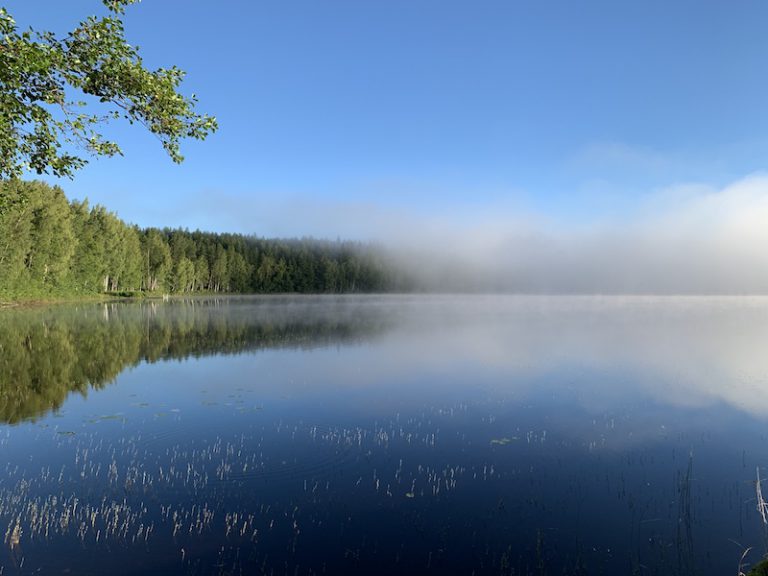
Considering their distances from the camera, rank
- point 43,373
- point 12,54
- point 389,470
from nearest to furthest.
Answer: point 12,54 → point 389,470 → point 43,373

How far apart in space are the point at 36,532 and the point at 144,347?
121 feet

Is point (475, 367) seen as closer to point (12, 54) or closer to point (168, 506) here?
point (168, 506)

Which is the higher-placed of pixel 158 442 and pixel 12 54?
pixel 12 54

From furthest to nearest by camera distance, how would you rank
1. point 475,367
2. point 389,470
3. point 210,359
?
point 210,359
point 475,367
point 389,470

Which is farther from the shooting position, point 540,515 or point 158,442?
point 158,442

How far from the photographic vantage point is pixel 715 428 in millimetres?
21984

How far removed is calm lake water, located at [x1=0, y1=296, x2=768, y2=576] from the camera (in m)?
11.5

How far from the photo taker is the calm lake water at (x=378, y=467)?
11.5m

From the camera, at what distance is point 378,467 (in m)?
16.9

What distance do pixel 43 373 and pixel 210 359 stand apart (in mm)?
11584

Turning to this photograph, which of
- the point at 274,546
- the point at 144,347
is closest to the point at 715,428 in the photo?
the point at 274,546

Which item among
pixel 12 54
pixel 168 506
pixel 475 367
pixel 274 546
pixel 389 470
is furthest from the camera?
pixel 475 367

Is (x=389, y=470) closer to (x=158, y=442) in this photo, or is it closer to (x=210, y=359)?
(x=158, y=442)

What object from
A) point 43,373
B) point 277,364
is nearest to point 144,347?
point 43,373
